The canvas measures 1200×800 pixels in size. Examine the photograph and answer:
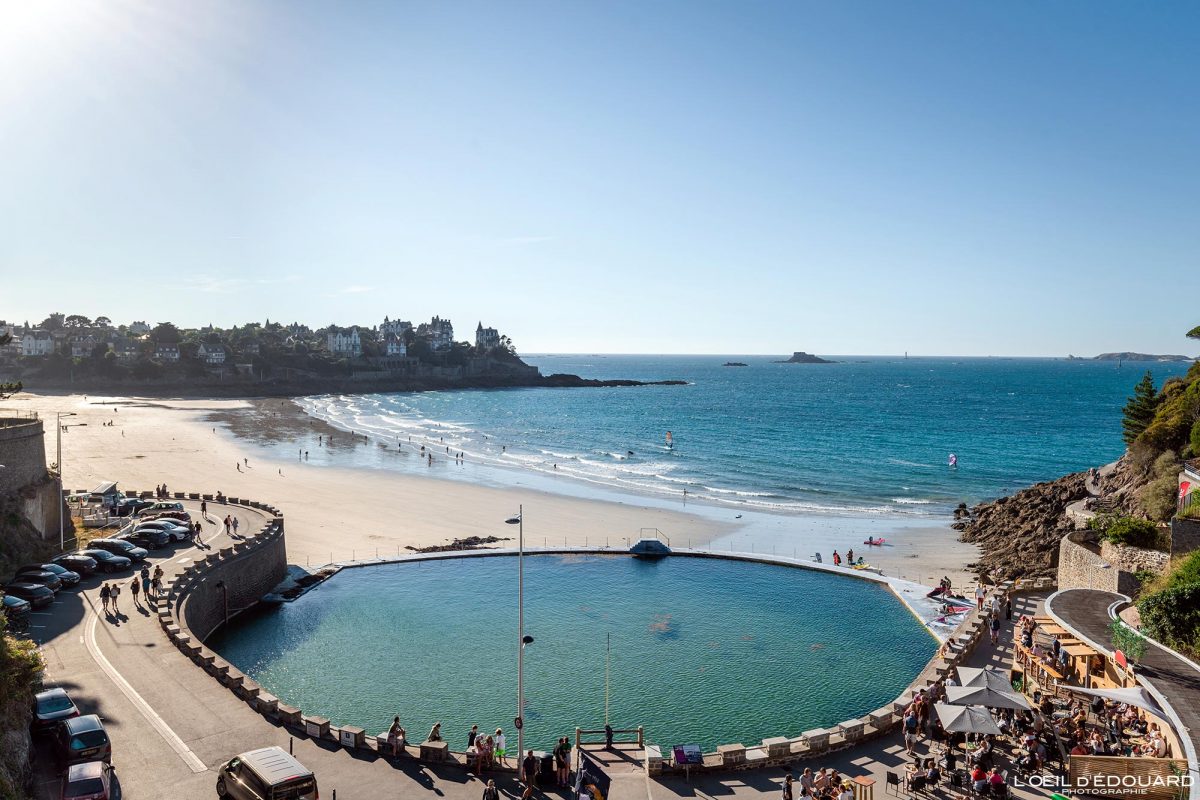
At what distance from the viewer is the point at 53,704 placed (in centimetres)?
1593

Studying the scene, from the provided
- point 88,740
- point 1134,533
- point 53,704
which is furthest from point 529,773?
point 1134,533

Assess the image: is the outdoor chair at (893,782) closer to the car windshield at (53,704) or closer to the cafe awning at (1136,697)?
the cafe awning at (1136,697)

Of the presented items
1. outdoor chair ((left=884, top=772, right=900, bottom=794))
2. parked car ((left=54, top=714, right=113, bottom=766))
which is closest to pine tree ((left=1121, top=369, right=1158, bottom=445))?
outdoor chair ((left=884, top=772, right=900, bottom=794))

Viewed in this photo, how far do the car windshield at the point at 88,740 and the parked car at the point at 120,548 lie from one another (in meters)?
16.4

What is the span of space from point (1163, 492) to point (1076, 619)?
14319mm

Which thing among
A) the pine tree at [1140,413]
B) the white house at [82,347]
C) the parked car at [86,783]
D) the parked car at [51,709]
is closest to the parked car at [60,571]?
the parked car at [51,709]

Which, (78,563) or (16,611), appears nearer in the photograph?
(16,611)

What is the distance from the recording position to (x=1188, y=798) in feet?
40.3

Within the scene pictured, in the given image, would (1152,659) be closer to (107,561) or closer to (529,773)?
(529,773)

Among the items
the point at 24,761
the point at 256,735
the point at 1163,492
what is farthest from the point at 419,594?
the point at 1163,492

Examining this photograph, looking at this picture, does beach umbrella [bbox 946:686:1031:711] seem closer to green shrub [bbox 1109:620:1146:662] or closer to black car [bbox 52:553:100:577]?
green shrub [bbox 1109:620:1146:662]

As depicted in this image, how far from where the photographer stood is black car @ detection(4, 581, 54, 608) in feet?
78.7

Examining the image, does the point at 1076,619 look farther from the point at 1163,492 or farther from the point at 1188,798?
the point at 1163,492

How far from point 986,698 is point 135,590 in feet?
85.0
